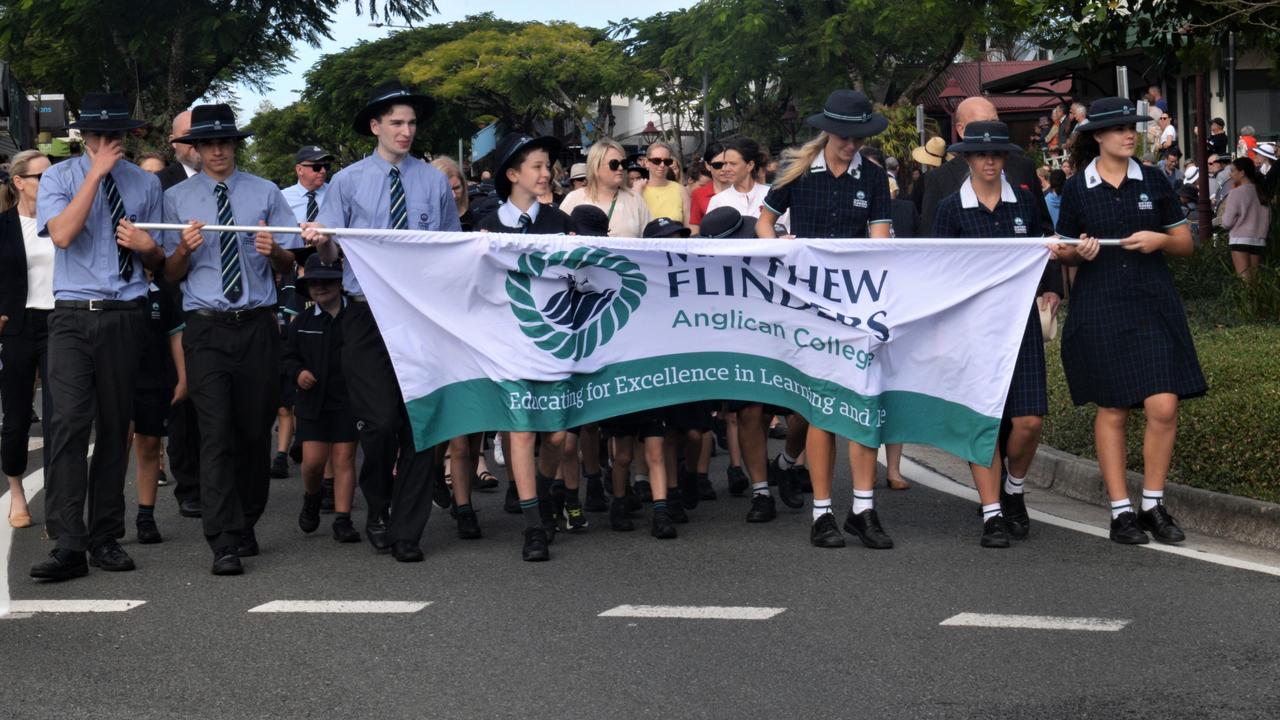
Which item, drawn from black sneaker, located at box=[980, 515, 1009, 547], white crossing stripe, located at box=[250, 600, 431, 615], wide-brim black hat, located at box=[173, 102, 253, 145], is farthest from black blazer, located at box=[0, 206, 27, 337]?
black sneaker, located at box=[980, 515, 1009, 547]

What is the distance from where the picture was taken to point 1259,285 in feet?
47.8

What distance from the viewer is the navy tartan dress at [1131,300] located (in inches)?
300

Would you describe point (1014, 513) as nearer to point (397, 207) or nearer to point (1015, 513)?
point (1015, 513)

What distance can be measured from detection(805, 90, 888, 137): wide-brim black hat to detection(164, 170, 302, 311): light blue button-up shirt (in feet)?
8.22

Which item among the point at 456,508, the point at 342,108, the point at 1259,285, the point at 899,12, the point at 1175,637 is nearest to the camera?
the point at 1175,637

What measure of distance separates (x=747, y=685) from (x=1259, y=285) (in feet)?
34.6

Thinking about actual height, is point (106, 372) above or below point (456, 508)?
above

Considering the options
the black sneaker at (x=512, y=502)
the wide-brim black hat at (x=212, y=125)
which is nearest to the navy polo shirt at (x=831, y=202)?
the black sneaker at (x=512, y=502)

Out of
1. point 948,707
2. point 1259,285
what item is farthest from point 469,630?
point 1259,285

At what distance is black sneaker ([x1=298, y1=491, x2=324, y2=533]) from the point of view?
8.51 m

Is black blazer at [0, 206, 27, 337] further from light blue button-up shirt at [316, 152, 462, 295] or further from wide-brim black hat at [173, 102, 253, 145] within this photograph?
light blue button-up shirt at [316, 152, 462, 295]

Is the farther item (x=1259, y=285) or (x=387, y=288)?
(x=1259, y=285)

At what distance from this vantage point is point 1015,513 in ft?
25.9

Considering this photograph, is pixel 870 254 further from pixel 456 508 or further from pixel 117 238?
pixel 117 238
